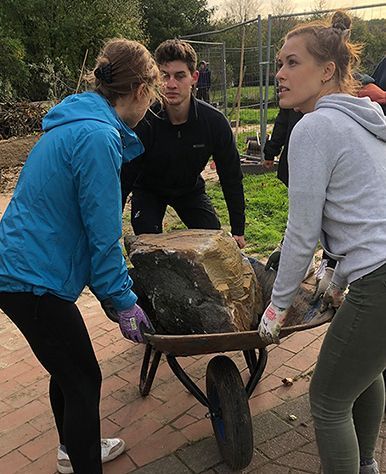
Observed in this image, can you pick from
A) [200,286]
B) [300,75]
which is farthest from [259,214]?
[300,75]

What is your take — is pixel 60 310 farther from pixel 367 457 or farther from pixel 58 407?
pixel 367 457

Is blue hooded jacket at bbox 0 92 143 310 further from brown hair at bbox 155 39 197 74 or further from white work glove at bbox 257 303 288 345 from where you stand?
brown hair at bbox 155 39 197 74

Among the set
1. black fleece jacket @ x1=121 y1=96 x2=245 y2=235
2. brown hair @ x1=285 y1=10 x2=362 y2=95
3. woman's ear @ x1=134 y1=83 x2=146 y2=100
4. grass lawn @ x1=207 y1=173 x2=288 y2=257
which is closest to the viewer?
brown hair @ x1=285 y1=10 x2=362 y2=95

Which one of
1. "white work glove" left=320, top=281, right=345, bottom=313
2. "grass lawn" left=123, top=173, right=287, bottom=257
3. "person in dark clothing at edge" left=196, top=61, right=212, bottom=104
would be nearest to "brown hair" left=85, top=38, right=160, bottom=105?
"white work glove" left=320, top=281, right=345, bottom=313

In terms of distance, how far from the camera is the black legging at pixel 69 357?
1.75 meters

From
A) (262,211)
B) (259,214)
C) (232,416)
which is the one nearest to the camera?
(232,416)

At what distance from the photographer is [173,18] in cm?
2388

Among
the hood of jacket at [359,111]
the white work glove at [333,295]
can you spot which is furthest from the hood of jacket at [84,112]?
the white work glove at [333,295]

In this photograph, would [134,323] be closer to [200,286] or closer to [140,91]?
[200,286]

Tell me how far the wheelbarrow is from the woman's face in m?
0.80

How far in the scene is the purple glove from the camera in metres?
1.88

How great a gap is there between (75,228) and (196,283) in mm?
663

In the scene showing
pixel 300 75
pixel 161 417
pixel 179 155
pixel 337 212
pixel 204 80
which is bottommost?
pixel 161 417

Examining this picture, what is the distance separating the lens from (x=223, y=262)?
2275 mm
